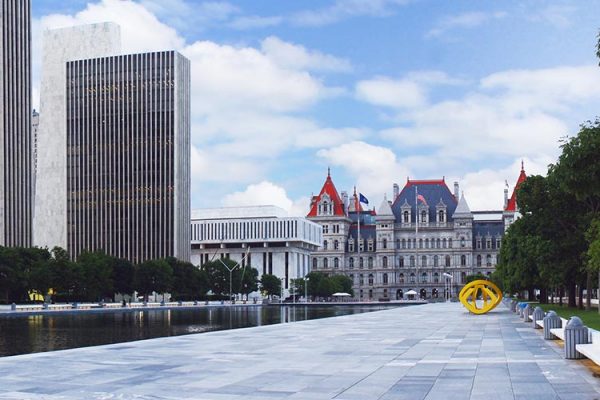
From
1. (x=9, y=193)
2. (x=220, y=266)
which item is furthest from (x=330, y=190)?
(x=9, y=193)

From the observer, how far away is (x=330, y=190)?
19000 cm

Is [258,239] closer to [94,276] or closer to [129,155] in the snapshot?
[129,155]

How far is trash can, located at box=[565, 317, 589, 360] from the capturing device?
20.7 meters

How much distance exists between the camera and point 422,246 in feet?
596

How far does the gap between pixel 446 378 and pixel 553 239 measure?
3559cm

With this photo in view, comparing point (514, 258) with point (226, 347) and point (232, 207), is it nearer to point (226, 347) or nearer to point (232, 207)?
point (226, 347)

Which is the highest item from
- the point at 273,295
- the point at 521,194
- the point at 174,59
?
the point at 174,59

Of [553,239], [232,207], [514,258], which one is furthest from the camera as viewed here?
[232,207]

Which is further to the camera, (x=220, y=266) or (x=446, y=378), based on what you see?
(x=220, y=266)

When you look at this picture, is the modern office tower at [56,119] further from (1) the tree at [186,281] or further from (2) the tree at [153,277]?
(2) the tree at [153,277]

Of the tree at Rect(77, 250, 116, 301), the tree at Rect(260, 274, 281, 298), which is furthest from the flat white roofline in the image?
the tree at Rect(77, 250, 116, 301)

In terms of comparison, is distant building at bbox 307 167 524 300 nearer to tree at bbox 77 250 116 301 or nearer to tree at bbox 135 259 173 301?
tree at bbox 135 259 173 301

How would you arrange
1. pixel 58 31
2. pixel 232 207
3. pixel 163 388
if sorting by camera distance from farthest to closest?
pixel 232 207
pixel 58 31
pixel 163 388

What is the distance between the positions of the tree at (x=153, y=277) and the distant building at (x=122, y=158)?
41.1 metres
